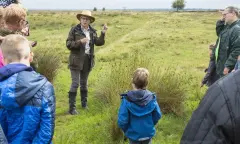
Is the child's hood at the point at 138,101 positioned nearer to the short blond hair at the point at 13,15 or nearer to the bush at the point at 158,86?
the bush at the point at 158,86

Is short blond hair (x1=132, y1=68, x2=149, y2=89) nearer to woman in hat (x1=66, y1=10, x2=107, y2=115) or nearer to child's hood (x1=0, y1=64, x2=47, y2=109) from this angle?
child's hood (x1=0, y1=64, x2=47, y2=109)

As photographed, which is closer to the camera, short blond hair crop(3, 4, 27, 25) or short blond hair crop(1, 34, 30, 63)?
short blond hair crop(1, 34, 30, 63)

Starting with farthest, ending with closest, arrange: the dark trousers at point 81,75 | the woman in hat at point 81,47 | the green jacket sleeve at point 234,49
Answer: the dark trousers at point 81,75, the woman in hat at point 81,47, the green jacket sleeve at point 234,49

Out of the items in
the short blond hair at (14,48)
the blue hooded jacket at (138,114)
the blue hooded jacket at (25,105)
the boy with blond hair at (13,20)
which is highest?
the boy with blond hair at (13,20)

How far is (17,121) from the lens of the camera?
277 centimetres

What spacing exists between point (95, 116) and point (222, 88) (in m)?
4.60

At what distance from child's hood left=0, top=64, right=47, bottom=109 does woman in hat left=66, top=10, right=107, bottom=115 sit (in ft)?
10.2

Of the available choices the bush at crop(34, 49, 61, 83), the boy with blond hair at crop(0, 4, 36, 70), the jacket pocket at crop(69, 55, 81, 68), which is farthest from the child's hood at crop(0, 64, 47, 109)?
the bush at crop(34, 49, 61, 83)

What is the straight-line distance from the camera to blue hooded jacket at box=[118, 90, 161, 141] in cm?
367

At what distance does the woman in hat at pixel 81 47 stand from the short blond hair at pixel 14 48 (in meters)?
3.04

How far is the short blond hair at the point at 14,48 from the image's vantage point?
2.70 metres

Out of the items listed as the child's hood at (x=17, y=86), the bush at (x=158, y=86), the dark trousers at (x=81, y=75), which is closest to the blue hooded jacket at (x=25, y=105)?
the child's hood at (x=17, y=86)

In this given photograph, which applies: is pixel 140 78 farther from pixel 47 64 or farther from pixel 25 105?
pixel 47 64

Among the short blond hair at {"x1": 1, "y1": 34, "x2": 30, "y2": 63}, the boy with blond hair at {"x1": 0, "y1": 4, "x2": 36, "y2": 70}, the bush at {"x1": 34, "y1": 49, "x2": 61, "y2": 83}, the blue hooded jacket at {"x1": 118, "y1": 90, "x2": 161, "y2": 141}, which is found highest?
the boy with blond hair at {"x1": 0, "y1": 4, "x2": 36, "y2": 70}
